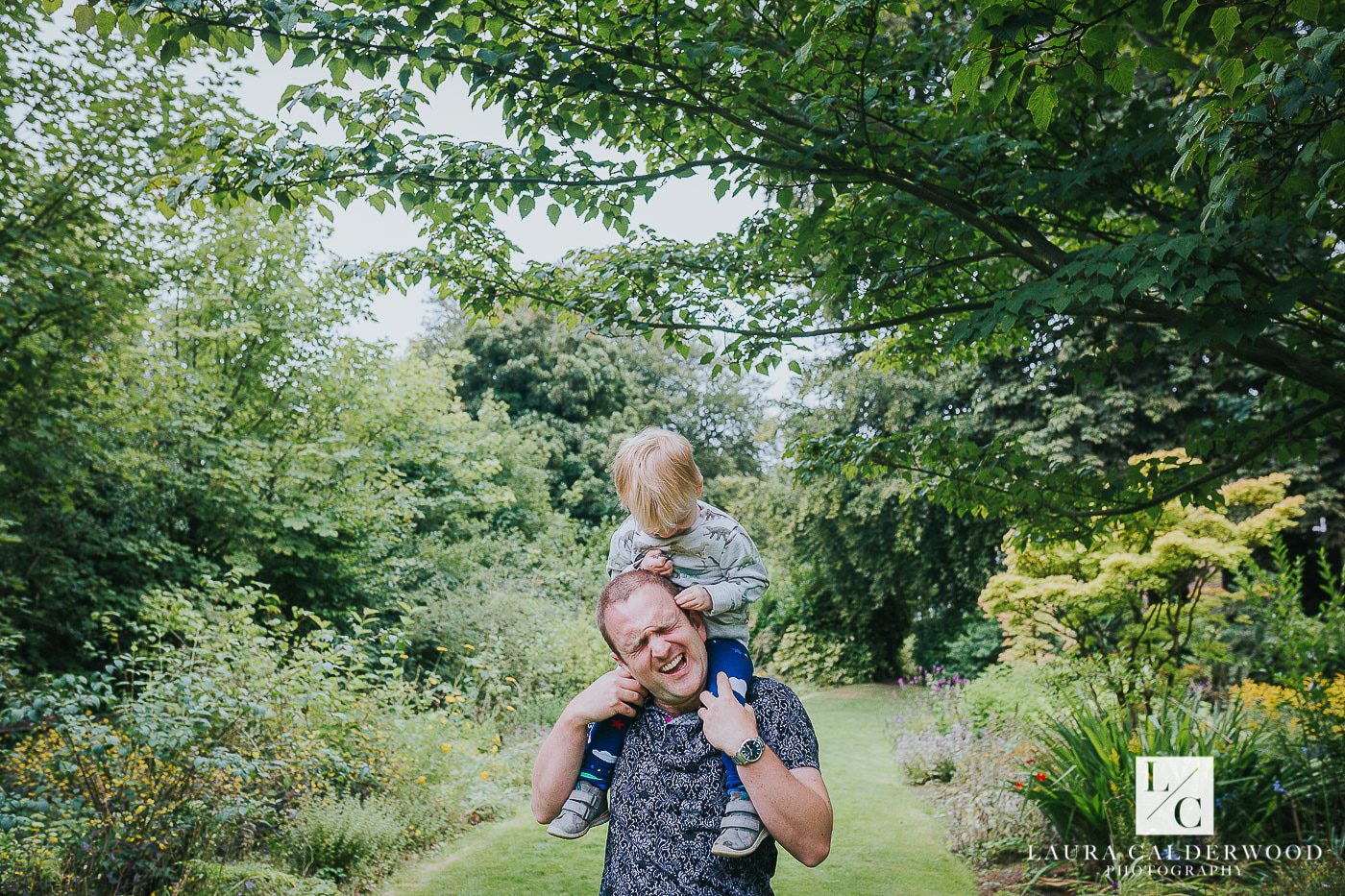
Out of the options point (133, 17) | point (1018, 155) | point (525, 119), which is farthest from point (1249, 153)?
point (133, 17)

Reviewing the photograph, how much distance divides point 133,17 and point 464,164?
1.15 metres

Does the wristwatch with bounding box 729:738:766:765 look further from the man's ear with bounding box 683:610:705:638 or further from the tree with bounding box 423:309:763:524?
the tree with bounding box 423:309:763:524

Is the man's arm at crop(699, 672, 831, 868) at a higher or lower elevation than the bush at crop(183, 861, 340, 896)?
higher

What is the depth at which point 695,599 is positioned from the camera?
199 centimetres

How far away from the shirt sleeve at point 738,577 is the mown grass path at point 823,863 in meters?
3.91

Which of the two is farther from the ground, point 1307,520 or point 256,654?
point 1307,520

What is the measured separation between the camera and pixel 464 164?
11.6ft

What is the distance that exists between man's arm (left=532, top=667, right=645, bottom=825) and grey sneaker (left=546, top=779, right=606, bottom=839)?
0.02m

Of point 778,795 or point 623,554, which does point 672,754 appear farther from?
point 623,554

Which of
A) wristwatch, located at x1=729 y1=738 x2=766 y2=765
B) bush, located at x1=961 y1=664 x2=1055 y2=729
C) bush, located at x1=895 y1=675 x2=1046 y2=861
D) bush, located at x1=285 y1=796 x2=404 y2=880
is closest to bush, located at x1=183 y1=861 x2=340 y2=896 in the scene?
bush, located at x1=285 y1=796 x2=404 y2=880

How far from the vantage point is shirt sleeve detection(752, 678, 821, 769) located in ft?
6.27

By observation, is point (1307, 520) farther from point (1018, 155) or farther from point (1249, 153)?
point (1249, 153)

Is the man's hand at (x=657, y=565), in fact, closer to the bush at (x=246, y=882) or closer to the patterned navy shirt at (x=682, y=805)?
the patterned navy shirt at (x=682, y=805)

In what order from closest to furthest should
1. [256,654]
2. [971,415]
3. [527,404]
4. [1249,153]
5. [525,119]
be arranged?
1. [1249,153]
2. [525,119]
3. [256,654]
4. [971,415]
5. [527,404]
